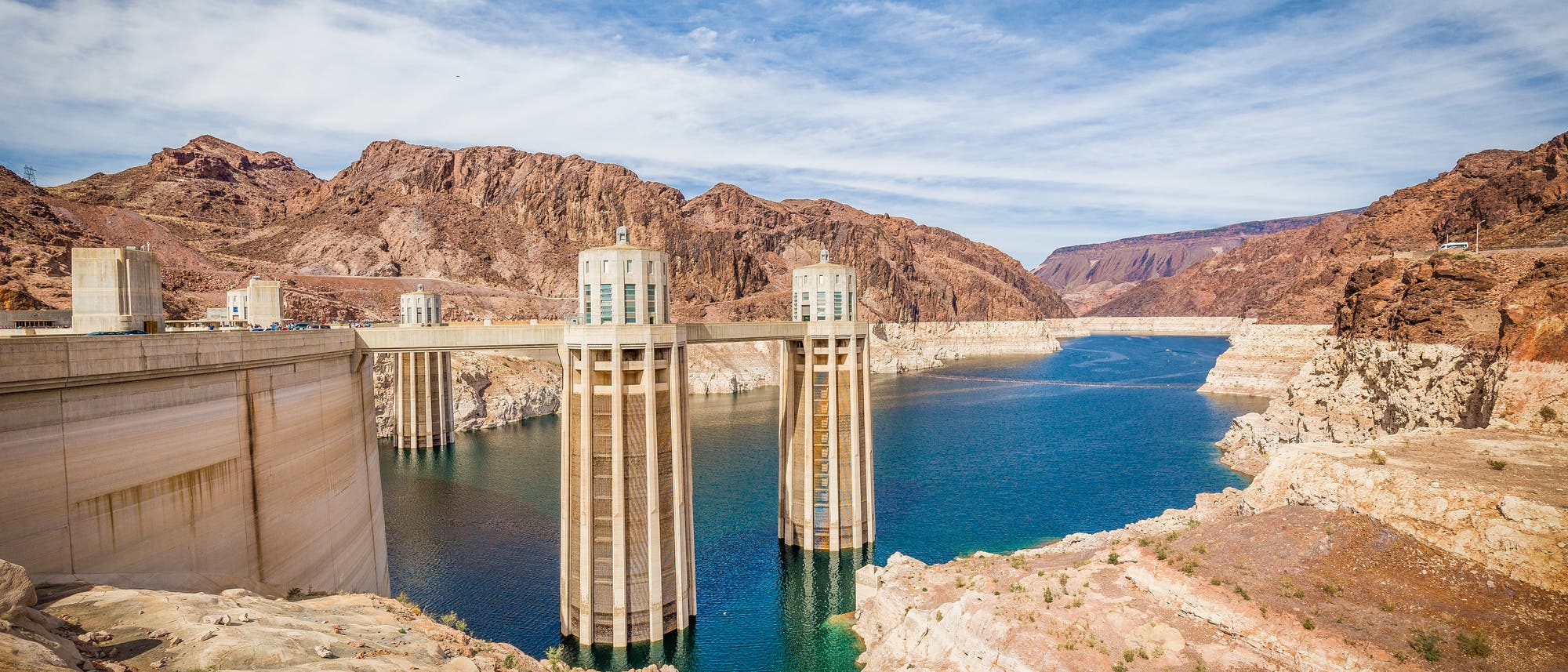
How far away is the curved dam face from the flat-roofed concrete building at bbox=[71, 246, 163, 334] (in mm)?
5901

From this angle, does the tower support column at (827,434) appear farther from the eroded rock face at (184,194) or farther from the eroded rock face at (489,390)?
the eroded rock face at (184,194)

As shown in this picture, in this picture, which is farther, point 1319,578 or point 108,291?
point 108,291

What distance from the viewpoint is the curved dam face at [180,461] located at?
13719mm

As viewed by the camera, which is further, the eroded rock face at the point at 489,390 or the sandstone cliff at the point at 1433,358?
the eroded rock face at the point at 489,390

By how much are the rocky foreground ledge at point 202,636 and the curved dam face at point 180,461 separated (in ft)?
6.97

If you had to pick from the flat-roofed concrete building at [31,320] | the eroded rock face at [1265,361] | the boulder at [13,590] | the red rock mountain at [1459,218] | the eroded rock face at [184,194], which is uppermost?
the eroded rock face at [184,194]

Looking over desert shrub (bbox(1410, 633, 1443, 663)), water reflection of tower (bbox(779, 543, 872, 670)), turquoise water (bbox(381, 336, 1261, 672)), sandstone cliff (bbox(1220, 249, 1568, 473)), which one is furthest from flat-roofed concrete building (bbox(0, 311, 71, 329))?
sandstone cliff (bbox(1220, 249, 1568, 473))

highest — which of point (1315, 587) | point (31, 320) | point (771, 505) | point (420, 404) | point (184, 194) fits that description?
point (184, 194)

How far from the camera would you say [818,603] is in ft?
104

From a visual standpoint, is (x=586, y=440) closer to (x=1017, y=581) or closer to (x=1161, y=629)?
(x=1017, y=581)

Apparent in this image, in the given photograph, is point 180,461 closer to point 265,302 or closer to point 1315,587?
point 265,302

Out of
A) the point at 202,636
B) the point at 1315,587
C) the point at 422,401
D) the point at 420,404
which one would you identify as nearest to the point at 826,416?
the point at 1315,587

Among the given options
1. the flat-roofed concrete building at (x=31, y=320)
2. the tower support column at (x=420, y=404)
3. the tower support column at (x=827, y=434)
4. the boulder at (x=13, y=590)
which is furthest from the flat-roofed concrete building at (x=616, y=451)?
the tower support column at (x=420, y=404)

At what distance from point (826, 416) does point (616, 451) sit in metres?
13.4
